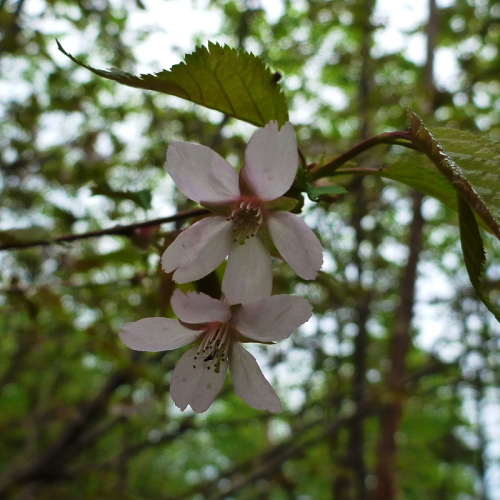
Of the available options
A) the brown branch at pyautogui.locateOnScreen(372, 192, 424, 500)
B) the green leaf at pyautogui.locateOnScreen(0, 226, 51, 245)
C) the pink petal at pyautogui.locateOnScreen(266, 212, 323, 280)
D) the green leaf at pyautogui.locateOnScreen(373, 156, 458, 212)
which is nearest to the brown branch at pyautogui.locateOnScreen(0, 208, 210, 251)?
the green leaf at pyautogui.locateOnScreen(0, 226, 51, 245)

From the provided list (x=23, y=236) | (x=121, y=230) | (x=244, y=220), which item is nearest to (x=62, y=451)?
(x=23, y=236)

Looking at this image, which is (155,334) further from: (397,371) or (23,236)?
(397,371)

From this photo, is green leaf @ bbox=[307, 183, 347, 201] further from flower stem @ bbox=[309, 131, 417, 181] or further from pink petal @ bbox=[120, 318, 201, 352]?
pink petal @ bbox=[120, 318, 201, 352]

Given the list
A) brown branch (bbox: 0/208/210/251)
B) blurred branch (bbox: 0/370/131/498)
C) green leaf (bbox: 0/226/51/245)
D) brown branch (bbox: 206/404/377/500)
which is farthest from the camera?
blurred branch (bbox: 0/370/131/498)

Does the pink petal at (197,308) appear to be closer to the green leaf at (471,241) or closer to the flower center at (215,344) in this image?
the flower center at (215,344)

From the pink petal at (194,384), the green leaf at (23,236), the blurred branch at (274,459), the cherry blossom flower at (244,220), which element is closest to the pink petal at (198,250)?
the cherry blossom flower at (244,220)

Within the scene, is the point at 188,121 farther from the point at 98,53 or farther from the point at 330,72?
the point at 330,72

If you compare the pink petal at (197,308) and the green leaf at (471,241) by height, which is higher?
the green leaf at (471,241)
